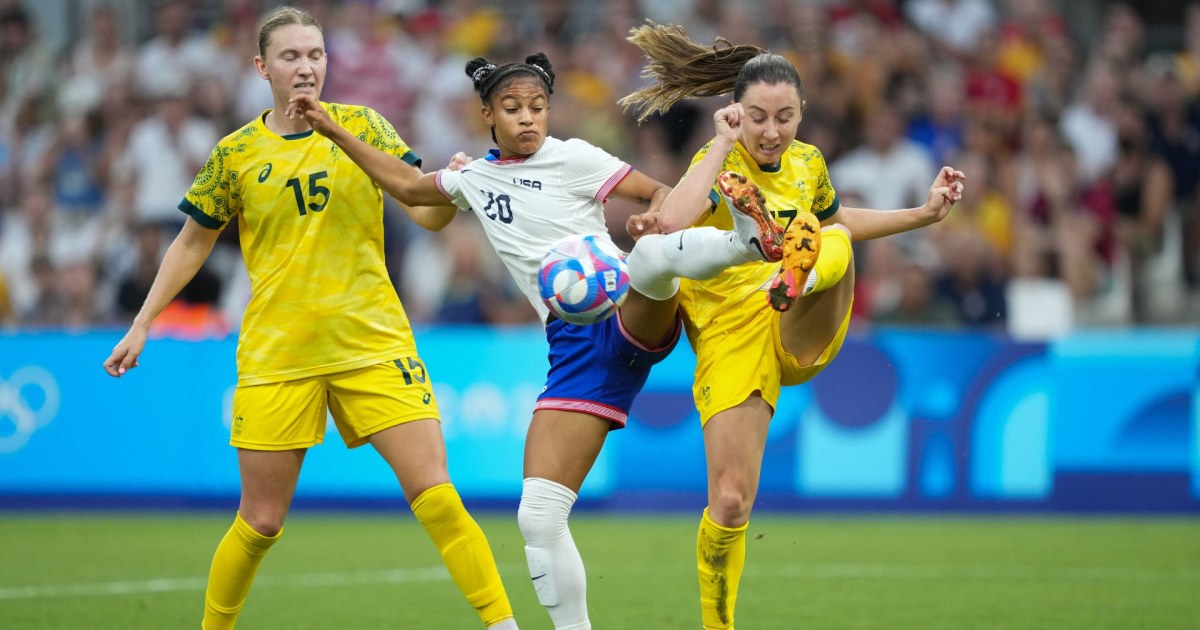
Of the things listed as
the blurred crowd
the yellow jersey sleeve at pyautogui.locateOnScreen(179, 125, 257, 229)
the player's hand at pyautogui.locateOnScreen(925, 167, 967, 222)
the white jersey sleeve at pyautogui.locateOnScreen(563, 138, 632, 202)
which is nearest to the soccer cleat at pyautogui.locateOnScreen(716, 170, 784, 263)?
the white jersey sleeve at pyautogui.locateOnScreen(563, 138, 632, 202)

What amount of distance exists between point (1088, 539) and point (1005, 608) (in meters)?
2.96

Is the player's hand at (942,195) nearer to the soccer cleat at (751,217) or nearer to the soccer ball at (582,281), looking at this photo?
the soccer cleat at (751,217)

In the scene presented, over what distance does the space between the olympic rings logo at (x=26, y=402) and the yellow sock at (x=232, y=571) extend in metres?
6.28

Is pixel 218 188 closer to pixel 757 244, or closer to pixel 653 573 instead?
pixel 757 244

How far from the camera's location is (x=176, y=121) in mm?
14492

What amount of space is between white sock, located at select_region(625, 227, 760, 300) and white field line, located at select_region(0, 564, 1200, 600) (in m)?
3.79

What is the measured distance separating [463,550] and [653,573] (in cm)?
339

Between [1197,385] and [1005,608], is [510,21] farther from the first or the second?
[1005,608]

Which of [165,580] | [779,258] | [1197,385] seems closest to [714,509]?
[779,258]

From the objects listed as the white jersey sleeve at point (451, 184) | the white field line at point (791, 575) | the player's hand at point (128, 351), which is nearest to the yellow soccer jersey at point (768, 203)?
the white jersey sleeve at point (451, 184)

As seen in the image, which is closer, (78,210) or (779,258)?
(779,258)

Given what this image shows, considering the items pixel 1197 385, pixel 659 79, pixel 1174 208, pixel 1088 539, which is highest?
pixel 659 79

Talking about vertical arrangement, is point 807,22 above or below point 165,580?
above

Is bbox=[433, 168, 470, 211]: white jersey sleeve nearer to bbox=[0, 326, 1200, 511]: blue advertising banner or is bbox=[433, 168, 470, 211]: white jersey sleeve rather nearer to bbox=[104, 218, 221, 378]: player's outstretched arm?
bbox=[104, 218, 221, 378]: player's outstretched arm
